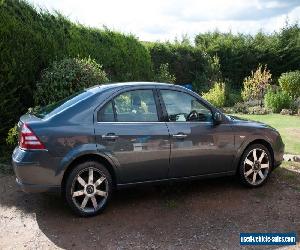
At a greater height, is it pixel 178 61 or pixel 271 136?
pixel 178 61

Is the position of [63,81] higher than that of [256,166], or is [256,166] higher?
[63,81]

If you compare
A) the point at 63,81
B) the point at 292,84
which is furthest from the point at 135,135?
the point at 292,84

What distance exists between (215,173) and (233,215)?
83 cm

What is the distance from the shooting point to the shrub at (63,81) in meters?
8.84

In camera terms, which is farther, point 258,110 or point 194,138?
point 258,110

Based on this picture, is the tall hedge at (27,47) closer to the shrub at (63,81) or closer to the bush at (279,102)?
the shrub at (63,81)

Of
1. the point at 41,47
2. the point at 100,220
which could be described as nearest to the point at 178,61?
the point at 41,47

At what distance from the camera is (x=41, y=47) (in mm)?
9562

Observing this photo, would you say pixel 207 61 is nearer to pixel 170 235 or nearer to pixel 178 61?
pixel 178 61

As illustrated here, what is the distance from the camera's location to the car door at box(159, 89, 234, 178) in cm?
633

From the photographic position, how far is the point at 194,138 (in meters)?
6.40

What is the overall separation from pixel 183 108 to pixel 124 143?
1102mm

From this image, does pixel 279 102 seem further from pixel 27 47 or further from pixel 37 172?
pixel 37 172

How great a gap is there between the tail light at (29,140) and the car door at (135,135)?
757mm
